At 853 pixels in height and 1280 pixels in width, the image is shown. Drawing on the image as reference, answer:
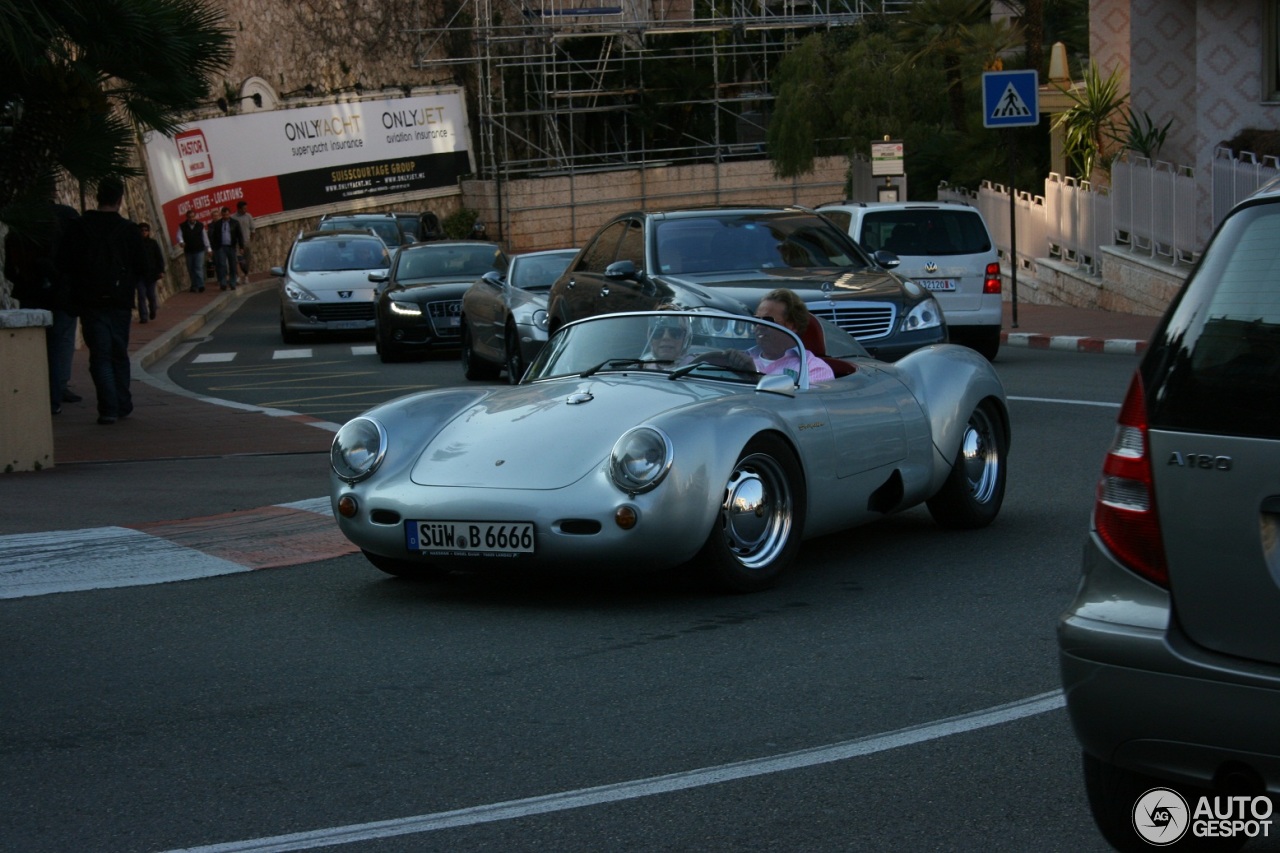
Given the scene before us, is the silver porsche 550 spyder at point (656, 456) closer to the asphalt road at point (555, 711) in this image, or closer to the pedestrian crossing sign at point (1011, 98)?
the asphalt road at point (555, 711)

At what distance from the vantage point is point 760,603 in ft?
23.3

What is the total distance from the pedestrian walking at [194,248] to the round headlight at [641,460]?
1372 inches

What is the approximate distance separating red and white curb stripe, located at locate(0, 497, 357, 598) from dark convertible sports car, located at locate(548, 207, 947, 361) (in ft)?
14.4

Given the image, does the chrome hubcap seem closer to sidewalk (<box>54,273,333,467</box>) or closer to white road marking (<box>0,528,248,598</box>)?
white road marking (<box>0,528,248,598</box>)

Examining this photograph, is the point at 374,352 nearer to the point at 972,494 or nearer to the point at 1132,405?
the point at 972,494

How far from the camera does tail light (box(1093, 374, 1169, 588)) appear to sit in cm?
361

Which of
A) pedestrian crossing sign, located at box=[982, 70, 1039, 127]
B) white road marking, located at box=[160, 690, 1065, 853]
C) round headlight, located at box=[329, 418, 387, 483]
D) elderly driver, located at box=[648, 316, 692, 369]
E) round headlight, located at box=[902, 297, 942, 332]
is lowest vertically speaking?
white road marking, located at box=[160, 690, 1065, 853]

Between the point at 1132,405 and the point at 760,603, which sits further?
the point at 760,603

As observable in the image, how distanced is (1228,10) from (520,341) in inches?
544

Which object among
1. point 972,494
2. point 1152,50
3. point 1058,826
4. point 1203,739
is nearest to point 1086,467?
point 972,494

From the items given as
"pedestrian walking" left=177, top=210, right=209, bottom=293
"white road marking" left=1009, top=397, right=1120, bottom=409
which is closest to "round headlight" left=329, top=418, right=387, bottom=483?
"white road marking" left=1009, top=397, right=1120, bottom=409

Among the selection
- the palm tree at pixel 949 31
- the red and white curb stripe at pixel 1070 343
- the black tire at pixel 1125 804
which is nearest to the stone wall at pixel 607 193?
the palm tree at pixel 949 31

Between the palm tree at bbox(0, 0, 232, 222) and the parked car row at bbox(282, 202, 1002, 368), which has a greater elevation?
the palm tree at bbox(0, 0, 232, 222)

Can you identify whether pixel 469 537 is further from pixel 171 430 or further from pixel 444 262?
pixel 444 262
